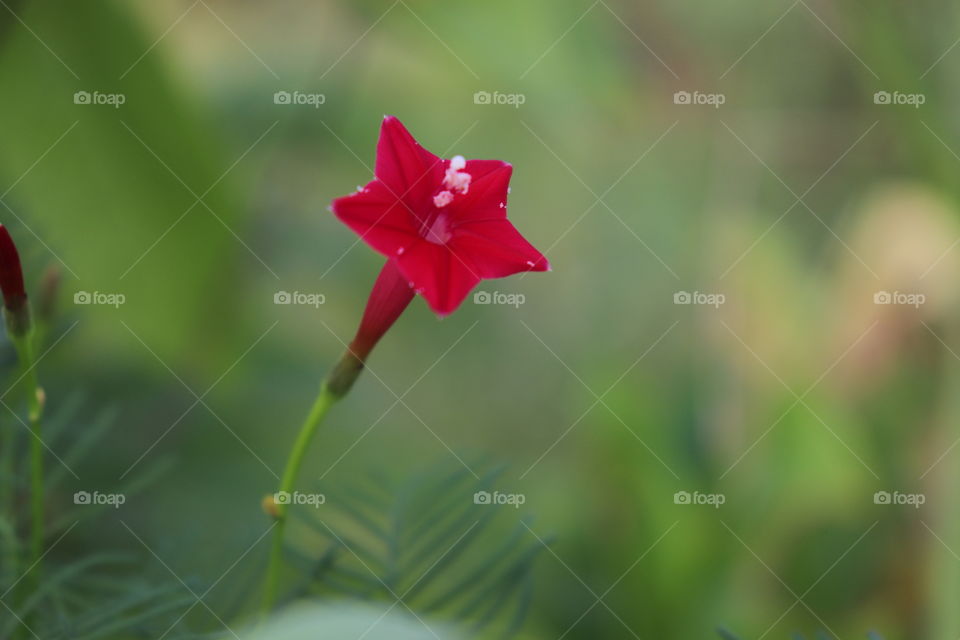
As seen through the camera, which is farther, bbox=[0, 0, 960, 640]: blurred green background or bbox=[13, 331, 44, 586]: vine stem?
bbox=[0, 0, 960, 640]: blurred green background

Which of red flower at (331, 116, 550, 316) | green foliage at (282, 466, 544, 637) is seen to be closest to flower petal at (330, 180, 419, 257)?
red flower at (331, 116, 550, 316)

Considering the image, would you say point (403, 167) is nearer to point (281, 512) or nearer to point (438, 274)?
point (438, 274)

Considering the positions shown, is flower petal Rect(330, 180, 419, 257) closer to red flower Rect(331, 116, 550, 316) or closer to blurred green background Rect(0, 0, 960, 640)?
red flower Rect(331, 116, 550, 316)

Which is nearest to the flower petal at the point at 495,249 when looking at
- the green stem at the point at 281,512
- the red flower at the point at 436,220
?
the red flower at the point at 436,220

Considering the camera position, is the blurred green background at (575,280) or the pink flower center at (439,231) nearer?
the pink flower center at (439,231)

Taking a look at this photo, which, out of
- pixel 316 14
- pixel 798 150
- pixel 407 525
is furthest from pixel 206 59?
pixel 407 525

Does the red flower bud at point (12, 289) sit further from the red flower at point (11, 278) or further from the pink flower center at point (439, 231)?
the pink flower center at point (439, 231)

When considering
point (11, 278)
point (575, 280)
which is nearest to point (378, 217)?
point (11, 278)
